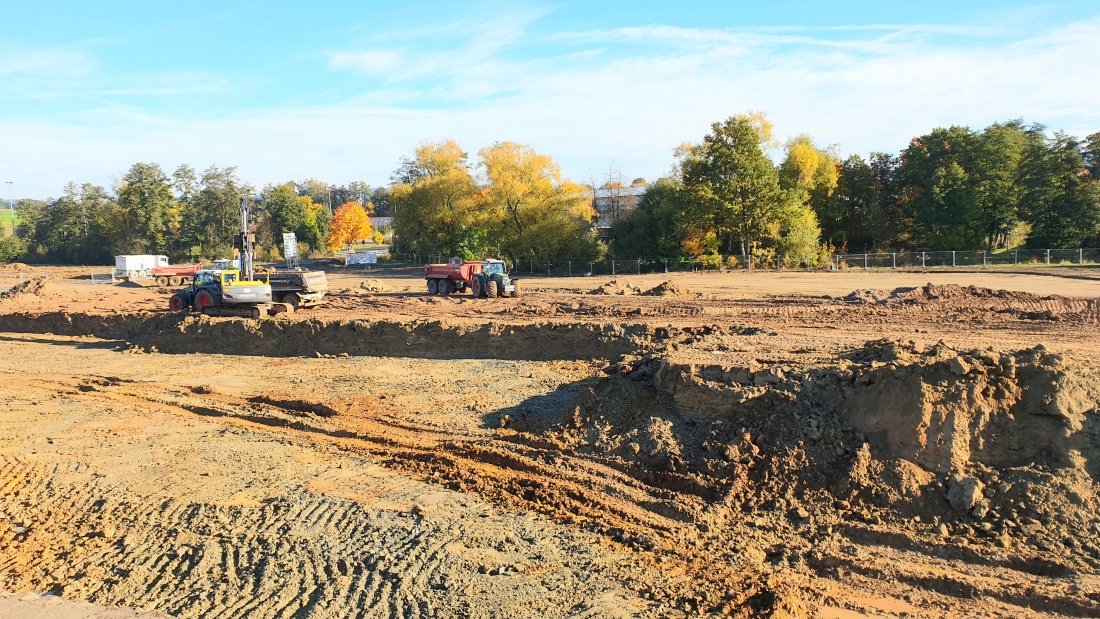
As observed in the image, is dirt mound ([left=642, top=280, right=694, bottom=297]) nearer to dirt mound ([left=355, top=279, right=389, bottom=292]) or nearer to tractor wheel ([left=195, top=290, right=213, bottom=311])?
dirt mound ([left=355, top=279, right=389, bottom=292])

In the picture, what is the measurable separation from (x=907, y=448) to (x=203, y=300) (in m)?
23.9

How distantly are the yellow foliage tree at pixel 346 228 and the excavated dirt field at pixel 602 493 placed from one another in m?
72.6

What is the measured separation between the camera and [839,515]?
8.01 metres

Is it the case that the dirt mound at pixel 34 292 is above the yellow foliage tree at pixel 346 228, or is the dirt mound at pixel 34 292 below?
below

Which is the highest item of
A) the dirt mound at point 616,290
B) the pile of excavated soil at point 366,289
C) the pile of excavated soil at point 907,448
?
the pile of excavated soil at point 366,289

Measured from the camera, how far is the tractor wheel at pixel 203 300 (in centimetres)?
2499

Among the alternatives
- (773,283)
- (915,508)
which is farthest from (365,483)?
(773,283)

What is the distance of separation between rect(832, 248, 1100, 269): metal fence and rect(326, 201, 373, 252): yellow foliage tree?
60478 mm

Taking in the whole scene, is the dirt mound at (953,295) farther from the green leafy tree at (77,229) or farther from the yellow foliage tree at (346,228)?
the green leafy tree at (77,229)

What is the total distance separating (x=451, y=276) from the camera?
103ft

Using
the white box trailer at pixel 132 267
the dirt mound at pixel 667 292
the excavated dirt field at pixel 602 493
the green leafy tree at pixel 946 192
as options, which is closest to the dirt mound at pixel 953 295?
the excavated dirt field at pixel 602 493

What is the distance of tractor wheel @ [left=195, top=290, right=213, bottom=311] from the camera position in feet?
82.0

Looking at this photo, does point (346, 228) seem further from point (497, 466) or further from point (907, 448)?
point (907, 448)

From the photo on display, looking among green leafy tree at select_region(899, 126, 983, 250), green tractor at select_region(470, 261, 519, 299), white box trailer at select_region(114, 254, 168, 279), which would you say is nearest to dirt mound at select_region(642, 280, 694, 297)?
green tractor at select_region(470, 261, 519, 299)
